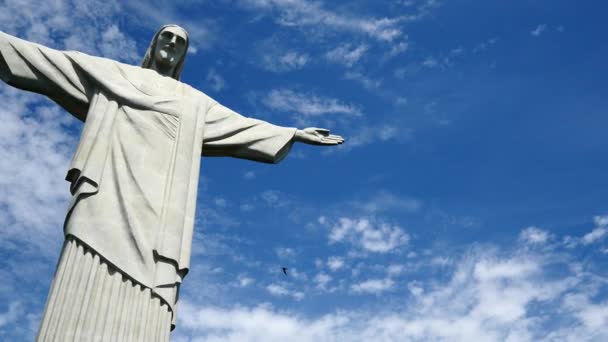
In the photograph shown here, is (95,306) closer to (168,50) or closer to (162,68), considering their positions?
(162,68)

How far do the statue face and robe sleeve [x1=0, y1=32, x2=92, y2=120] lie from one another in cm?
159

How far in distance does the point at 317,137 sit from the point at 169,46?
3.22 metres

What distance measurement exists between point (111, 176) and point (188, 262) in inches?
67.9

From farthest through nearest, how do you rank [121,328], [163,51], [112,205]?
1. [163,51]
2. [112,205]
3. [121,328]

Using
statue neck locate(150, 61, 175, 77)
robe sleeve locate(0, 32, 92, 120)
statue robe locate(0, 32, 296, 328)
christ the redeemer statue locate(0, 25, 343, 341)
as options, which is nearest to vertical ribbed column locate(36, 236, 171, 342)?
christ the redeemer statue locate(0, 25, 343, 341)

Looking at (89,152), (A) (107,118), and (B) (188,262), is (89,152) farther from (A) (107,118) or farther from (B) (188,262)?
(B) (188,262)

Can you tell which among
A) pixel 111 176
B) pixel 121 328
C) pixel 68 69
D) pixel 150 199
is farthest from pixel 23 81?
pixel 121 328

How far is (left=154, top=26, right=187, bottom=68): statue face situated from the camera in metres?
12.0

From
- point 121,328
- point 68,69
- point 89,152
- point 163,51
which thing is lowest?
point 121,328

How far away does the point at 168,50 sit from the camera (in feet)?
39.7

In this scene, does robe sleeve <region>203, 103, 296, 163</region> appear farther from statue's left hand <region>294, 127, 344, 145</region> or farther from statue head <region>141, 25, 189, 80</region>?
statue head <region>141, 25, 189, 80</region>

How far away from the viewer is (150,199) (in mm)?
9766

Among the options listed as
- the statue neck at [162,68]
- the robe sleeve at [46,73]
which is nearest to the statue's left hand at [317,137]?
the statue neck at [162,68]

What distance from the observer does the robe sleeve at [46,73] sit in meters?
10.2
